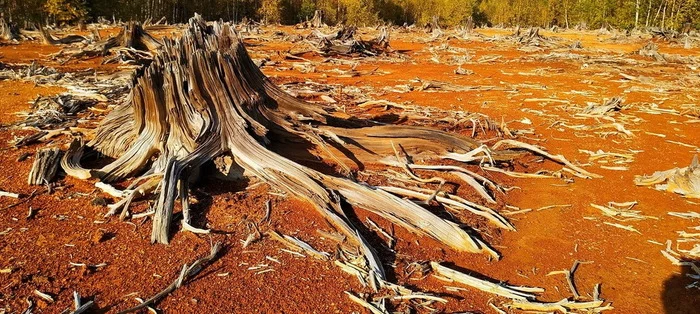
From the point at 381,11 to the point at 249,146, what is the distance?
47.5 m

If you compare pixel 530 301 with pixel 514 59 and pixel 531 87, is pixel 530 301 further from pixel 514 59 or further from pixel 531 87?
pixel 514 59

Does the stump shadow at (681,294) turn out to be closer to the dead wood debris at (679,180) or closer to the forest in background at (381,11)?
the dead wood debris at (679,180)

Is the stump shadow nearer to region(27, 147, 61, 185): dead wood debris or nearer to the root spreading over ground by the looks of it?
the root spreading over ground

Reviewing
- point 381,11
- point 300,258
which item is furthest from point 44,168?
point 381,11

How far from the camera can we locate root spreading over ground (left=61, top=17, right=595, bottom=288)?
3260 mm

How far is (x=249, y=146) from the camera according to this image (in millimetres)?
3764

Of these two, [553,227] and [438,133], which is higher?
[438,133]

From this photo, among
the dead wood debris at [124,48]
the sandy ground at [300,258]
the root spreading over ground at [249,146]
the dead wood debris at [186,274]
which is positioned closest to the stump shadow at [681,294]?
the sandy ground at [300,258]

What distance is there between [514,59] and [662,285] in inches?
478

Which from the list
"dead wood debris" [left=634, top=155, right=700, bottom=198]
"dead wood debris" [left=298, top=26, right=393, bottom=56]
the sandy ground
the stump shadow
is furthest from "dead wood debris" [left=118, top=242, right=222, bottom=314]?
"dead wood debris" [left=298, top=26, right=393, bottom=56]

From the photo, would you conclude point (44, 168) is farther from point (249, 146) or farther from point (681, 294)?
point (681, 294)

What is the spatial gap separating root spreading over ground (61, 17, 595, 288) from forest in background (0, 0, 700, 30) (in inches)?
828

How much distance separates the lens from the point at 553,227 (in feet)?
11.2

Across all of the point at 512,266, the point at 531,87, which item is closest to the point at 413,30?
the point at 531,87
